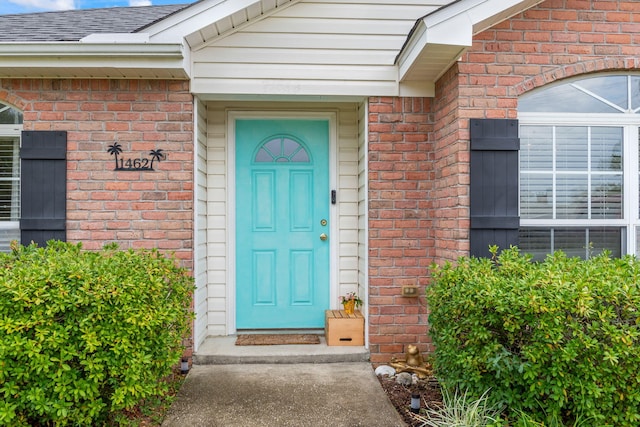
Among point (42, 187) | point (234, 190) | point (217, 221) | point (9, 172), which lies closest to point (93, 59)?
point (42, 187)

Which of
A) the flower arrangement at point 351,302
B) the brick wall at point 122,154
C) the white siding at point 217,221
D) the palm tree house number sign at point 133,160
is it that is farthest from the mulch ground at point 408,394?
the palm tree house number sign at point 133,160

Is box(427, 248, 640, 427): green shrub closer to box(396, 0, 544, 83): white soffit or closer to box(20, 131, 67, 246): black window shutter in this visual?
box(396, 0, 544, 83): white soffit

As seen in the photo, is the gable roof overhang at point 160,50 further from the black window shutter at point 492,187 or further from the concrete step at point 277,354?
the concrete step at point 277,354

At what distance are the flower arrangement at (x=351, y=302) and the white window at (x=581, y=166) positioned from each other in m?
Answer: 1.56

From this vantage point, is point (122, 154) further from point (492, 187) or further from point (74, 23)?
point (492, 187)

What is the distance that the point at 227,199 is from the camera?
432 cm

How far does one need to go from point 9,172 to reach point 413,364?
12.8ft

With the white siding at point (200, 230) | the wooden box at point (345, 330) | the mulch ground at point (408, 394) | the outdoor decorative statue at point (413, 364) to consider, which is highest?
the white siding at point (200, 230)

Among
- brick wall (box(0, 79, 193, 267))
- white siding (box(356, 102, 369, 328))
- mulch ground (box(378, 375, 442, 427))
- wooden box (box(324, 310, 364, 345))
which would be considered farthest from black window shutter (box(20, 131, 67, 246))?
mulch ground (box(378, 375, 442, 427))

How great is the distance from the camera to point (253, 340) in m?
4.16

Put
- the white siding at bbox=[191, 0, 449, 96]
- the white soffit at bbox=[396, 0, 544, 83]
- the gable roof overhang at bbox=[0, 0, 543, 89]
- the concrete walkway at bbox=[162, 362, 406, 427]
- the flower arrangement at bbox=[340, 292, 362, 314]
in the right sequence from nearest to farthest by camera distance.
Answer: the concrete walkway at bbox=[162, 362, 406, 427] < the white soffit at bbox=[396, 0, 544, 83] < the gable roof overhang at bbox=[0, 0, 543, 89] < the white siding at bbox=[191, 0, 449, 96] < the flower arrangement at bbox=[340, 292, 362, 314]

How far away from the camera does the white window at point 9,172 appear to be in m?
3.86

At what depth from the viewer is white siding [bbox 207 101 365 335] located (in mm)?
4312

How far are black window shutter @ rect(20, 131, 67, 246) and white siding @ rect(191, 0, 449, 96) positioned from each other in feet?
4.64
